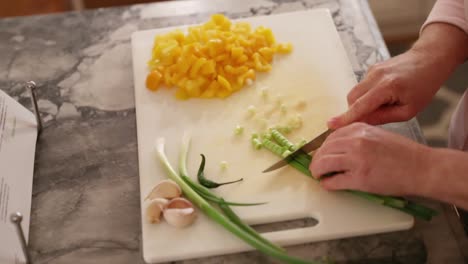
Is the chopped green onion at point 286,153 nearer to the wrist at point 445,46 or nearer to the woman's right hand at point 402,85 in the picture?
the woman's right hand at point 402,85

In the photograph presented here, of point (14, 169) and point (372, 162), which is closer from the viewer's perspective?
point (372, 162)

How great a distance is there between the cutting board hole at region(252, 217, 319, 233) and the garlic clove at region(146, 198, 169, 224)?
17 cm

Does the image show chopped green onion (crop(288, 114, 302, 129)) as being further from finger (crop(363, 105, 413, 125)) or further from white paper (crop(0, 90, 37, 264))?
white paper (crop(0, 90, 37, 264))

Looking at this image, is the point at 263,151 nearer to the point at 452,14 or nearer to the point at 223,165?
the point at 223,165

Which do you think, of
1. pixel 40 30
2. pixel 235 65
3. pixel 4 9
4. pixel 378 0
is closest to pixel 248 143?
pixel 235 65

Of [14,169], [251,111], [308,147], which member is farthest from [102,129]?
[308,147]

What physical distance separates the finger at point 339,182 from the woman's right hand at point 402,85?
0.14 metres

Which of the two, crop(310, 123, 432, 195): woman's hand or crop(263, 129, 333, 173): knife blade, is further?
crop(263, 129, 333, 173): knife blade

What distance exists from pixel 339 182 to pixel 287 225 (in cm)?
12

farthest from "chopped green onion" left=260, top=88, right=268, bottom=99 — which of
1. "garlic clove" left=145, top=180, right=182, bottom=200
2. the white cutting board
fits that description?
"garlic clove" left=145, top=180, right=182, bottom=200

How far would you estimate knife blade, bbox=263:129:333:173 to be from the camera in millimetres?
1228

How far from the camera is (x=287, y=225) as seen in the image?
116 cm

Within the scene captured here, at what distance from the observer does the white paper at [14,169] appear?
3.59 feet

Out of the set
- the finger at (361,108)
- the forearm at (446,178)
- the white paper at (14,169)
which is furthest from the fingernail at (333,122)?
the white paper at (14,169)
